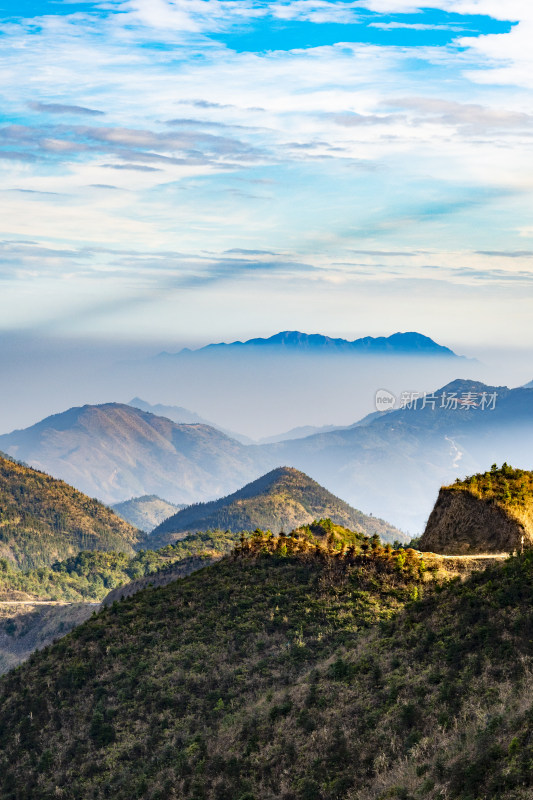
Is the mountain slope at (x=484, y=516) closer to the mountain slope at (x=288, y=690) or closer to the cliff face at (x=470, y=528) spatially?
the cliff face at (x=470, y=528)

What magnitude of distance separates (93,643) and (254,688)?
15.1 m

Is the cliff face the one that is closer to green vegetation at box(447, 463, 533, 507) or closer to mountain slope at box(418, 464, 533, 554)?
mountain slope at box(418, 464, 533, 554)

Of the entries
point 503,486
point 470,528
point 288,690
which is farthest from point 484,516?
point 288,690

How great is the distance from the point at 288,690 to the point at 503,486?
25.0 m

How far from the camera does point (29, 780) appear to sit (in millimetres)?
44094

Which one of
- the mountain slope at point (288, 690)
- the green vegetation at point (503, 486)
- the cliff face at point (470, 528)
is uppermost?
the green vegetation at point (503, 486)

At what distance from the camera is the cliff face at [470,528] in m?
55.0

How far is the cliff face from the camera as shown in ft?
181

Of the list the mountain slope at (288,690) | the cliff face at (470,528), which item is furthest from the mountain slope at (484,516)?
the mountain slope at (288,690)

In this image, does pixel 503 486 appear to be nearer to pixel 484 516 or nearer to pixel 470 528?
pixel 484 516

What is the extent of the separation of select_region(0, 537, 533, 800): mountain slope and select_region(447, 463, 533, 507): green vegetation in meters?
8.41

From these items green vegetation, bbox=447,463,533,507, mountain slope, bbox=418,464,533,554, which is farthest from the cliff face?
green vegetation, bbox=447,463,533,507

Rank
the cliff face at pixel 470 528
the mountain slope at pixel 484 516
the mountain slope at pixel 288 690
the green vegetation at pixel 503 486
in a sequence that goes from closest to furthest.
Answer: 1. the mountain slope at pixel 288 690
2. the cliff face at pixel 470 528
3. the mountain slope at pixel 484 516
4. the green vegetation at pixel 503 486

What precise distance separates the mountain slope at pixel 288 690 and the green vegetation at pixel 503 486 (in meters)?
8.41
